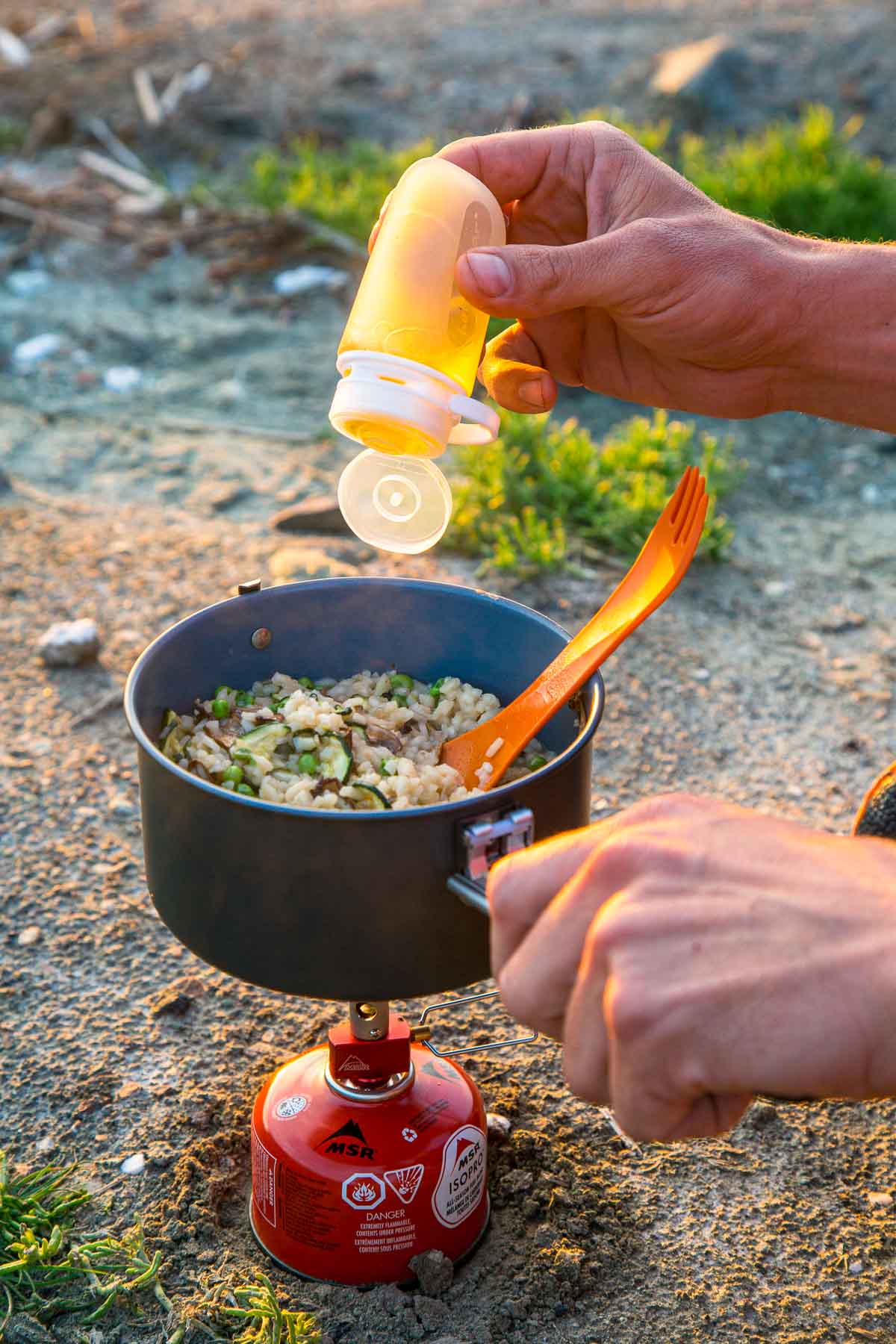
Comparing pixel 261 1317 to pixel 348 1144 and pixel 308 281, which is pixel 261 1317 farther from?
pixel 308 281

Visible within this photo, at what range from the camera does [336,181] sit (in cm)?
695

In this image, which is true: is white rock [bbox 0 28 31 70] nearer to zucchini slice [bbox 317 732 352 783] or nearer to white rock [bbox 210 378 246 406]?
white rock [bbox 210 378 246 406]

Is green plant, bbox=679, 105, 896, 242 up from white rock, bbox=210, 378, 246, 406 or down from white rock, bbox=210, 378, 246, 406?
up

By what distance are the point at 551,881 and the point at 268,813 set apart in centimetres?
37

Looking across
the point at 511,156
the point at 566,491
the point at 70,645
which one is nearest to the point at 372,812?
the point at 511,156

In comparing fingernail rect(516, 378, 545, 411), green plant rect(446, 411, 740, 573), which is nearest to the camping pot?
fingernail rect(516, 378, 545, 411)

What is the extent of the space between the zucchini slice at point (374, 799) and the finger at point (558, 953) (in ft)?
1.42

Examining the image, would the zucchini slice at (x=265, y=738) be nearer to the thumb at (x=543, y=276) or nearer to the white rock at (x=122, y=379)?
the thumb at (x=543, y=276)

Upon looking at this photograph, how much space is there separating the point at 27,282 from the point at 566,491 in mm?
3231

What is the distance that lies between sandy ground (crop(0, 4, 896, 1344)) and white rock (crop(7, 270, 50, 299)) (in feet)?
0.21

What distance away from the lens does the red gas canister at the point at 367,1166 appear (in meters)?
2.08

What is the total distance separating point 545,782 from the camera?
175cm

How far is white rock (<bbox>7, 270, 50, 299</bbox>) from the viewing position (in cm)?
625

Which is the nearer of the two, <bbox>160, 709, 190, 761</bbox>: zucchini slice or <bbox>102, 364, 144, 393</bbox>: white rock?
<bbox>160, 709, 190, 761</bbox>: zucchini slice
